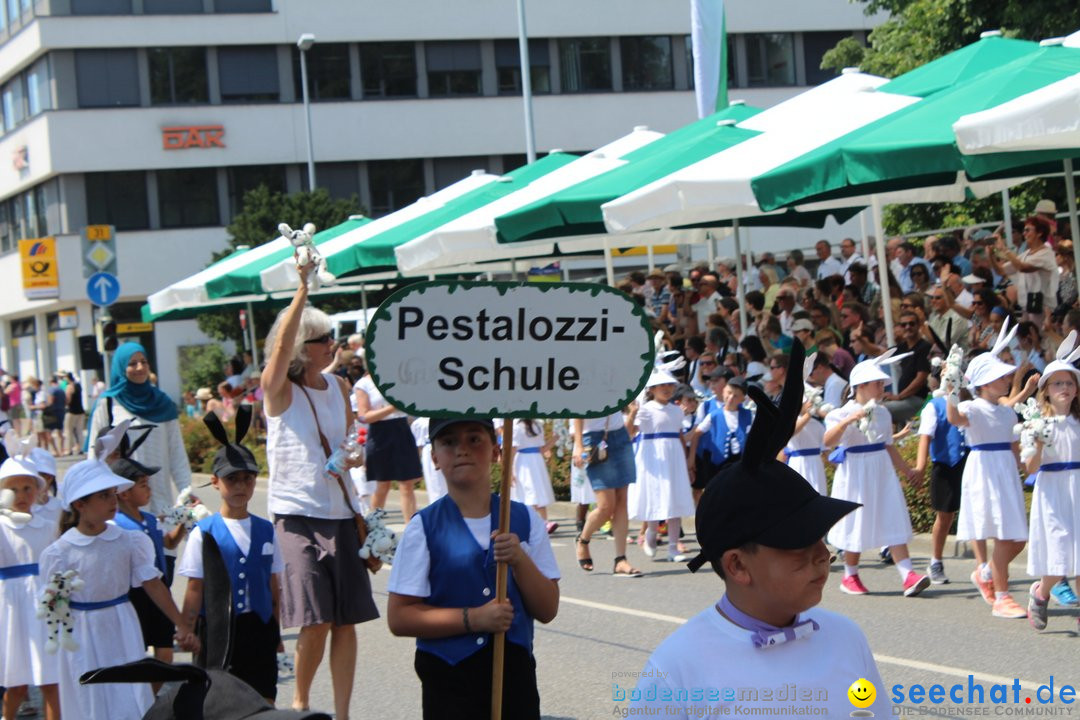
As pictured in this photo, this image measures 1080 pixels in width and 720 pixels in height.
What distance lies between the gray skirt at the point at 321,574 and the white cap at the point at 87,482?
740mm

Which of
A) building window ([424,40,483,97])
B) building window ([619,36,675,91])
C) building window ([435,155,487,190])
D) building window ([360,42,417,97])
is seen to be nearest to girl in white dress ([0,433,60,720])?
building window ([435,155,487,190])

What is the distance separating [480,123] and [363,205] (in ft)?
17.2

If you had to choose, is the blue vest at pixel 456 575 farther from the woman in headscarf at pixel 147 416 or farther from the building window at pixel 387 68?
the building window at pixel 387 68

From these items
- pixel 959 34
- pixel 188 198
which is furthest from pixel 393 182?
pixel 959 34

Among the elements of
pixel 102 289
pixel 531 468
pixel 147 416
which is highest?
pixel 102 289

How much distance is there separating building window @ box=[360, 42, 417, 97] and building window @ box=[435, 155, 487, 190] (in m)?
2.38

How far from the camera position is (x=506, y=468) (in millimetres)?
4602

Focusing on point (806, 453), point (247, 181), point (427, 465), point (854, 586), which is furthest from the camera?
point (247, 181)

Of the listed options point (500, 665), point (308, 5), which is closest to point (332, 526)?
point (500, 665)

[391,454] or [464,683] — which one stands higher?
[464,683]

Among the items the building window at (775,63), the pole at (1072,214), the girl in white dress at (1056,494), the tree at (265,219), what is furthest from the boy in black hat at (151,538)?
the building window at (775,63)

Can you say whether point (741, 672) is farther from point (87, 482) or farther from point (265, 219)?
point (265, 219)

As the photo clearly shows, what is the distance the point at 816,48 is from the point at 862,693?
166 ft

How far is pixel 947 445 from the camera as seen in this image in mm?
11008
